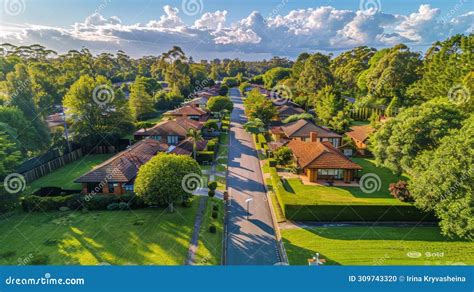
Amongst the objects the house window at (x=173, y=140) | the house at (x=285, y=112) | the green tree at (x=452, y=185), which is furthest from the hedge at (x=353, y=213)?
the house at (x=285, y=112)

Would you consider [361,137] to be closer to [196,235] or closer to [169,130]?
[169,130]

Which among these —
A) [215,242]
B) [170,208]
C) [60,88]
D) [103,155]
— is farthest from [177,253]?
[60,88]

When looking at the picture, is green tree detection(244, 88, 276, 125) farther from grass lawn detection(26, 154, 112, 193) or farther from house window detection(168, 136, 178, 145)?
grass lawn detection(26, 154, 112, 193)

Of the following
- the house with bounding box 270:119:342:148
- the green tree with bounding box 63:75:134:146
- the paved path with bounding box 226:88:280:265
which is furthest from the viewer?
the house with bounding box 270:119:342:148

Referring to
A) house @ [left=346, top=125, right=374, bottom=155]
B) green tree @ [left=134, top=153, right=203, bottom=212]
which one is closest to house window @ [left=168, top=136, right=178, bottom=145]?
green tree @ [left=134, top=153, right=203, bottom=212]

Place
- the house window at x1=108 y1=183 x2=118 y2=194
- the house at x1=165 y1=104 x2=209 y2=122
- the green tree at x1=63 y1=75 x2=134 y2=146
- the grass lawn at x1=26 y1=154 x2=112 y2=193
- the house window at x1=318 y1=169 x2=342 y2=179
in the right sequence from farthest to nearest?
the house at x1=165 y1=104 x2=209 y2=122
the green tree at x1=63 y1=75 x2=134 y2=146
the house window at x1=318 y1=169 x2=342 y2=179
the grass lawn at x1=26 y1=154 x2=112 y2=193
the house window at x1=108 y1=183 x2=118 y2=194
